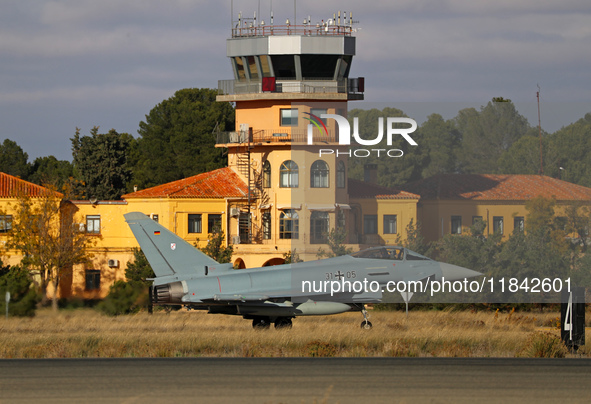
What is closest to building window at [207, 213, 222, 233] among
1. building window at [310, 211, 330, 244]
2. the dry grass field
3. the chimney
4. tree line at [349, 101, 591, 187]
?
building window at [310, 211, 330, 244]

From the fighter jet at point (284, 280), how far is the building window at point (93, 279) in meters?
33.0

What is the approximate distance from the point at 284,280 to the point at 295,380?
12.1 m

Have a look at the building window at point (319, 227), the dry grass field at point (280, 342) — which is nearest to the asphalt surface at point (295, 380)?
the dry grass field at point (280, 342)

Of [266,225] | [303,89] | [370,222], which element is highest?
[303,89]

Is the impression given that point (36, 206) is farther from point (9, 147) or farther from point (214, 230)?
point (9, 147)

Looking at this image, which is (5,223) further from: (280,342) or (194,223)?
(280,342)

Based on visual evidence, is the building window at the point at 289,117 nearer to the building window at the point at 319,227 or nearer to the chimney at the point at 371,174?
the building window at the point at 319,227

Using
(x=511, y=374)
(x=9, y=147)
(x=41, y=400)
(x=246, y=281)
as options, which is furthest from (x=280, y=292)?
(x=9, y=147)

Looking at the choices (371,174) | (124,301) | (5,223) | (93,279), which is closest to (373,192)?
(371,174)

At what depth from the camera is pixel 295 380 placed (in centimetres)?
1692

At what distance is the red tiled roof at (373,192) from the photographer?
1369 inches

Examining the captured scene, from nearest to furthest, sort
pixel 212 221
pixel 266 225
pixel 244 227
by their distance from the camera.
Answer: pixel 266 225
pixel 244 227
pixel 212 221

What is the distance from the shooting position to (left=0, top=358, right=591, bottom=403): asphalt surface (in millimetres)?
15391

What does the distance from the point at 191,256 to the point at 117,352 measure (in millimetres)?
8129
